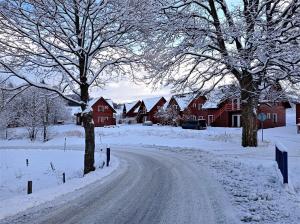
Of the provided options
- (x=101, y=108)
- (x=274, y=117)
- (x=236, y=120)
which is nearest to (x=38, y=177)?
(x=236, y=120)

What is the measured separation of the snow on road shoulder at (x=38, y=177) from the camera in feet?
31.3

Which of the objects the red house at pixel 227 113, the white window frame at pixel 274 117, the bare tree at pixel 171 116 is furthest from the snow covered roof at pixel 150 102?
the white window frame at pixel 274 117

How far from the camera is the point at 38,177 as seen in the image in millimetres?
24547

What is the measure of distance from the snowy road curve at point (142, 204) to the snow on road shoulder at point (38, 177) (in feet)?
1.54

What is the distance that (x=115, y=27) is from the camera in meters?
17.0

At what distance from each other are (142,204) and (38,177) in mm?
16956

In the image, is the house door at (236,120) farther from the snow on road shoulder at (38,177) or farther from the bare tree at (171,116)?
the snow on road shoulder at (38,177)

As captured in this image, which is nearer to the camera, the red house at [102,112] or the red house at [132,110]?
the red house at [102,112]

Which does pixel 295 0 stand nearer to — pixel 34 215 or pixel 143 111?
pixel 34 215

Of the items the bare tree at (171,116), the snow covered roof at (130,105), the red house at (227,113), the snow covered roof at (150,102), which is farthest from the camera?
the snow covered roof at (130,105)

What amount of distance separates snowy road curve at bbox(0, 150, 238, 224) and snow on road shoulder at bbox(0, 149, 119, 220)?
0.47 meters

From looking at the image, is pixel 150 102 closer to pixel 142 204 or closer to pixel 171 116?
pixel 171 116

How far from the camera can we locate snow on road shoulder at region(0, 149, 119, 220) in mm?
9554

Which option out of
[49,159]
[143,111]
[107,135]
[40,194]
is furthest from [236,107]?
[40,194]
